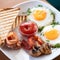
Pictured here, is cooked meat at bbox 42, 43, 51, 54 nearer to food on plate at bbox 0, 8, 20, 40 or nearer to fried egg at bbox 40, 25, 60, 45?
fried egg at bbox 40, 25, 60, 45

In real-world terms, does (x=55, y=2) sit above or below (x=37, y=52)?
above

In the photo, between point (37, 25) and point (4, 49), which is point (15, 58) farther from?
point (37, 25)

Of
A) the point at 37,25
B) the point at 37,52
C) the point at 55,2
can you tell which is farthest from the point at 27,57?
the point at 55,2

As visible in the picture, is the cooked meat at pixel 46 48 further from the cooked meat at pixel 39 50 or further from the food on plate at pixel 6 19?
the food on plate at pixel 6 19

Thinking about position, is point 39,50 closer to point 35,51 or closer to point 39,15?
point 35,51

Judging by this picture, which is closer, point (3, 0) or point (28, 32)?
point (28, 32)

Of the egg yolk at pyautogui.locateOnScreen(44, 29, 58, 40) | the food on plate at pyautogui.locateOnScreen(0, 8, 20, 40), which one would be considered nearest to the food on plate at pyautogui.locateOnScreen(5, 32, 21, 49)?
the food on plate at pyautogui.locateOnScreen(0, 8, 20, 40)
